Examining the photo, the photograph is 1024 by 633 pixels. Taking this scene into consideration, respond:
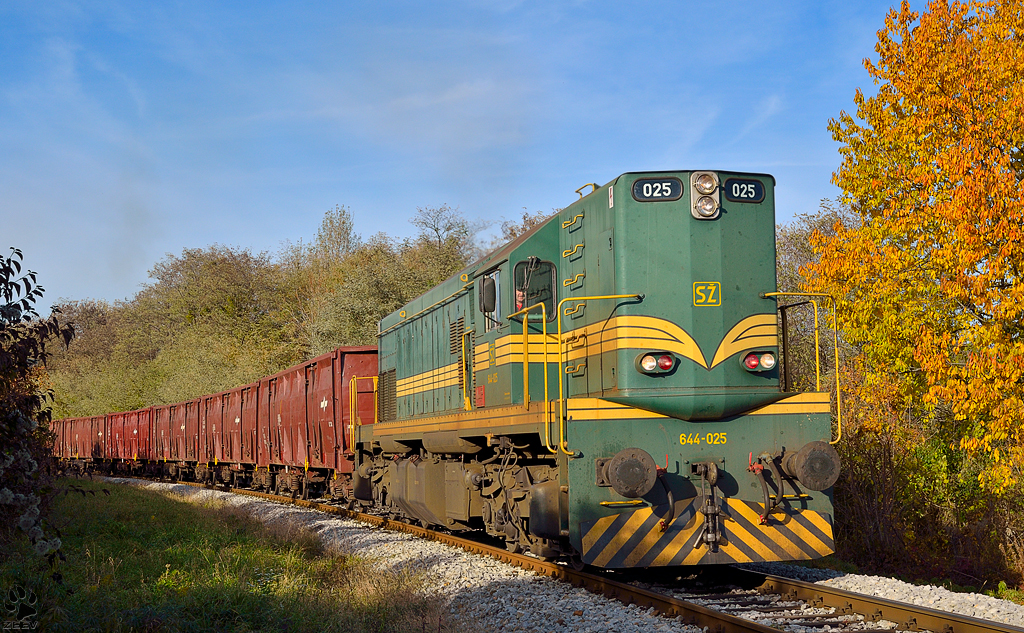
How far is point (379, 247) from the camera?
144ft

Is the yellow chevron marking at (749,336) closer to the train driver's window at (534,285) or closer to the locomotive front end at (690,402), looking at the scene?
the locomotive front end at (690,402)

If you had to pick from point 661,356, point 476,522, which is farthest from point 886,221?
point 476,522

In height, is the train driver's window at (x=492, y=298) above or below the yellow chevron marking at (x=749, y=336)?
above

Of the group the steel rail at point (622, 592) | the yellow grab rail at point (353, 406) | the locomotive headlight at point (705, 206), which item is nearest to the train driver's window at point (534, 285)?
the locomotive headlight at point (705, 206)

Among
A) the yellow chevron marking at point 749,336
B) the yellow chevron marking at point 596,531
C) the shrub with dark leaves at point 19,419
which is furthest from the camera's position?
the yellow chevron marking at point 749,336

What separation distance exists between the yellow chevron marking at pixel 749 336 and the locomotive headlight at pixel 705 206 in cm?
103

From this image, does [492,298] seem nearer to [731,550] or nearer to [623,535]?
[623,535]

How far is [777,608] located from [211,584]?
15.8 feet

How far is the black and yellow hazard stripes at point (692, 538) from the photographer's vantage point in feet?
23.7

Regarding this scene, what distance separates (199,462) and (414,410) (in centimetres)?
1782

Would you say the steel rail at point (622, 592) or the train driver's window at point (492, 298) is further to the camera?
the train driver's window at point (492, 298)

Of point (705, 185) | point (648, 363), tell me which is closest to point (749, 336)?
point (648, 363)

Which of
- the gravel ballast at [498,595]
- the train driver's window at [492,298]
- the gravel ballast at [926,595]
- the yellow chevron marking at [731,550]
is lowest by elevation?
the gravel ballast at [498,595]

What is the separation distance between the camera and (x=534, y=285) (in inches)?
349
